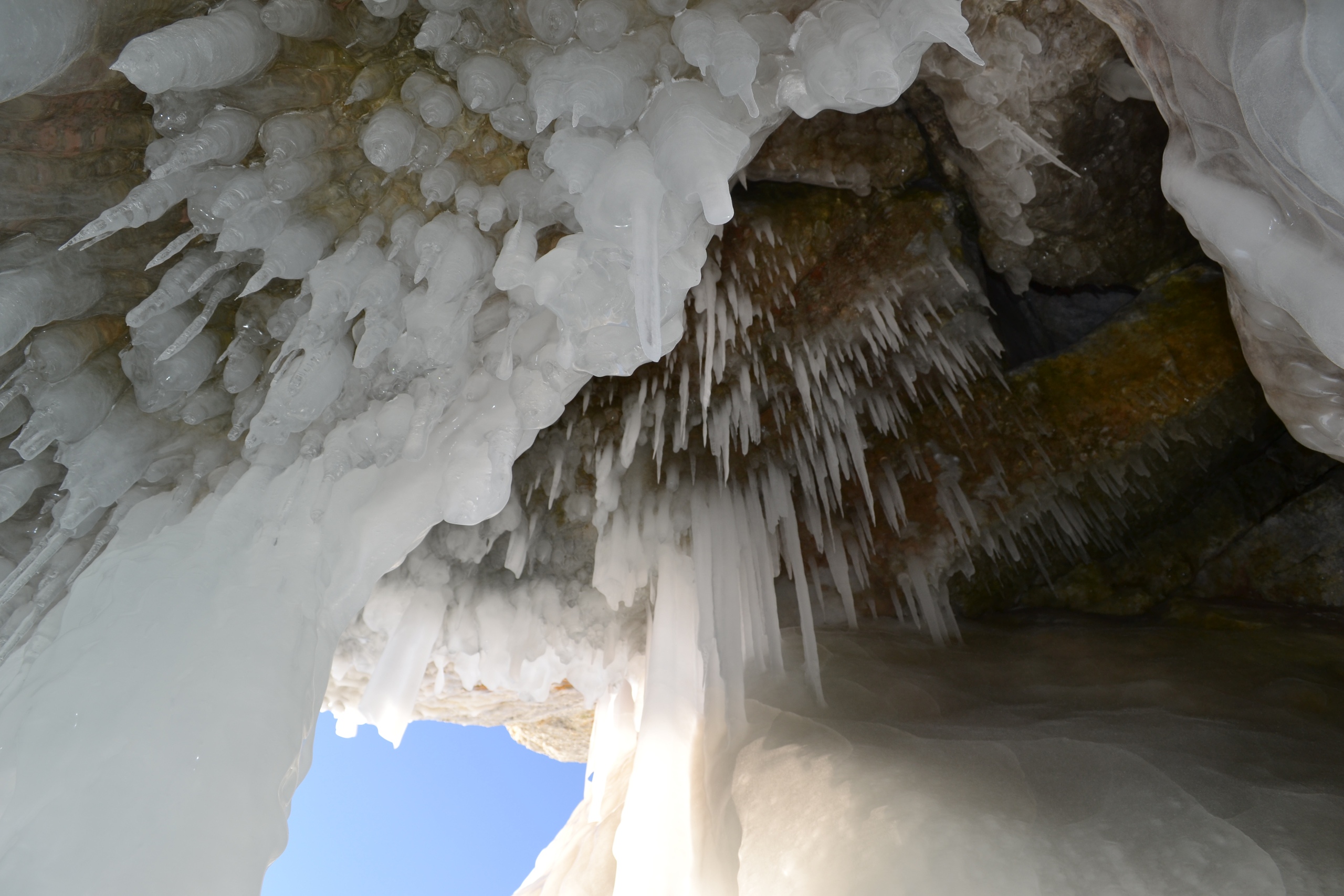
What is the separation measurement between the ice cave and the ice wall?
0.01 meters

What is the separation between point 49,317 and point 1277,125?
2553 millimetres

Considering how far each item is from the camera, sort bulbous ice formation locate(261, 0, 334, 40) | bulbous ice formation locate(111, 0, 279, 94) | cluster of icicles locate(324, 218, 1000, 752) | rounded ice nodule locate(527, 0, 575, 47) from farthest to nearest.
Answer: cluster of icicles locate(324, 218, 1000, 752) → rounded ice nodule locate(527, 0, 575, 47) → bulbous ice formation locate(261, 0, 334, 40) → bulbous ice formation locate(111, 0, 279, 94)

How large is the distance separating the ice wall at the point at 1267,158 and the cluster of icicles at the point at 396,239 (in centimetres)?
48

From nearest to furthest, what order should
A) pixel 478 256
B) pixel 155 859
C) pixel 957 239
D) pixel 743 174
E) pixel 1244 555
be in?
pixel 155 859
pixel 478 256
pixel 743 174
pixel 957 239
pixel 1244 555

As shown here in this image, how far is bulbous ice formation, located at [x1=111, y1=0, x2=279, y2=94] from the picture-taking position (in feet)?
5.25

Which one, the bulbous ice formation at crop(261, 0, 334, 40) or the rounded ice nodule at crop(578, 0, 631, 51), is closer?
the bulbous ice formation at crop(261, 0, 334, 40)

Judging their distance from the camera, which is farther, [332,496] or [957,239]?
[957,239]

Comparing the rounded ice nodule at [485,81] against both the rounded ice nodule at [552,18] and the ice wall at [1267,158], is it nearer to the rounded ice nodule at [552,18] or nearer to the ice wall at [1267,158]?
the rounded ice nodule at [552,18]

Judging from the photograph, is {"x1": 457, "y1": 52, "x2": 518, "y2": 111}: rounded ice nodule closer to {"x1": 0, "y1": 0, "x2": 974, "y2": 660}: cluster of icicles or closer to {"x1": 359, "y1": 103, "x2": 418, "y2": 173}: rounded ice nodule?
{"x1": 0, "y1": 0, "x2": 974, "y2": 660}: cluster of icicles

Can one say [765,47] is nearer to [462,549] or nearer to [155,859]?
[155,859]

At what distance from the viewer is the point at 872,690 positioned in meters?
3.23

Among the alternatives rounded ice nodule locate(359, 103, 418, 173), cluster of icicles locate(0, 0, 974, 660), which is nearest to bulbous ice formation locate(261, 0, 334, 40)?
cluster of icicles locate(0, 0, 974, 660)

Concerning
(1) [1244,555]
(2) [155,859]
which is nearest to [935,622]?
(1) [1244,555]

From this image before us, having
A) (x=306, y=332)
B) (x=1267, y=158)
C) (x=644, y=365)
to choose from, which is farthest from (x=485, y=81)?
(x=1267, y=158)
